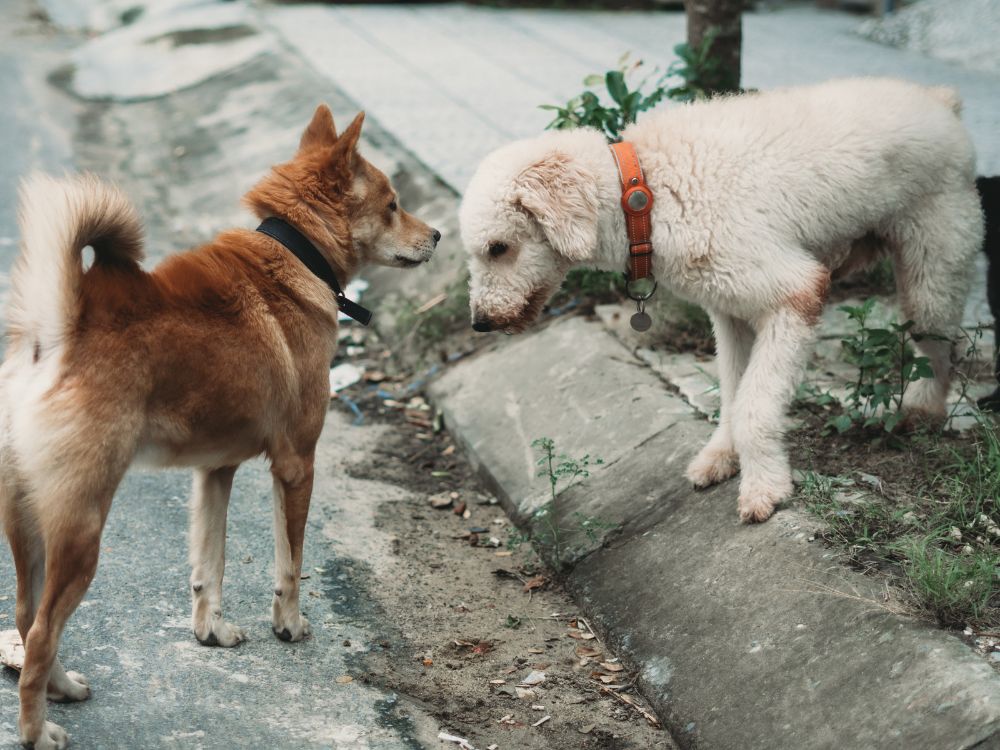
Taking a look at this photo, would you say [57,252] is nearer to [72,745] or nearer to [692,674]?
[72,745]

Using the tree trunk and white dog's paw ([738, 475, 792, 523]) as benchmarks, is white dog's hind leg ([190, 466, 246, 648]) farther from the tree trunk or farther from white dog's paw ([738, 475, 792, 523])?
the tree trunk

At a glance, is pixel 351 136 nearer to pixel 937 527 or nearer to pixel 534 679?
pixel 534 679

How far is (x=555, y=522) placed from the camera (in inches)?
188

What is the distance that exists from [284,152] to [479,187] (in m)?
5.20

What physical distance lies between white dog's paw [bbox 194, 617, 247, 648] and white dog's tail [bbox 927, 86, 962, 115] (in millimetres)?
3396

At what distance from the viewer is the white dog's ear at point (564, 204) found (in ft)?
13.0

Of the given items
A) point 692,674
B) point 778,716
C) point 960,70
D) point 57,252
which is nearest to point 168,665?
point 57,252

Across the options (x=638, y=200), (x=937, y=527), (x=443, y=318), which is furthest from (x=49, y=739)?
(x=443, y=318)

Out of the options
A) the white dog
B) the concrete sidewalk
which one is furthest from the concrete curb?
the concrete sidewalk

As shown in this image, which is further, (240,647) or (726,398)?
(726,398)

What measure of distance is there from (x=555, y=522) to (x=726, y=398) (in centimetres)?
91

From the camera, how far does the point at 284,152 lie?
896 centimetres

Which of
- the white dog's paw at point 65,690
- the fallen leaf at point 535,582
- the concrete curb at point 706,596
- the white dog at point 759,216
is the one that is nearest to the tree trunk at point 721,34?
the concrete curb at point 706,596

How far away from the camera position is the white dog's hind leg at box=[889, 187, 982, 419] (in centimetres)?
421
